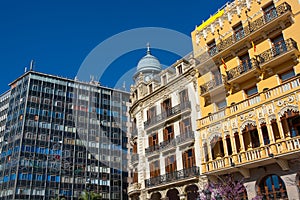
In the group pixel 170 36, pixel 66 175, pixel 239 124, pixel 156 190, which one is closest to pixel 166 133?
pixel 156 190

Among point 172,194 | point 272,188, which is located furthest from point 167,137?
point 272,188

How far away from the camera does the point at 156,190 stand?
3044cm

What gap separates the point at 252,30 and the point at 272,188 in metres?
12.2

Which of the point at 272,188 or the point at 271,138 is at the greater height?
the point at 271,138

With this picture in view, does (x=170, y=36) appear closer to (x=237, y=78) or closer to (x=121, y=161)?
(x=237, y=78)

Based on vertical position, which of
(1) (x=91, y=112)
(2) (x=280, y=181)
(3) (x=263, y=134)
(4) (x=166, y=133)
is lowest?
(2) (x=280, y=181)

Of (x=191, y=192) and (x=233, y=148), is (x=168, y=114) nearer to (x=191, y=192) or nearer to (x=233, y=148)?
(x=191, y=192)

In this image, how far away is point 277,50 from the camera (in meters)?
22.8

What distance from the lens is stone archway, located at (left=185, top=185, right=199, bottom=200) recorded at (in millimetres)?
27337

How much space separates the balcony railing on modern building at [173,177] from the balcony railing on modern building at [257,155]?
7.17ft

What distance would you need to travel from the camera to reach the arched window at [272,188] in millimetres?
20656

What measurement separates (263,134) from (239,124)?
1815 mm

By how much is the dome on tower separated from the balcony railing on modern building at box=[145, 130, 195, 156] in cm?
1264

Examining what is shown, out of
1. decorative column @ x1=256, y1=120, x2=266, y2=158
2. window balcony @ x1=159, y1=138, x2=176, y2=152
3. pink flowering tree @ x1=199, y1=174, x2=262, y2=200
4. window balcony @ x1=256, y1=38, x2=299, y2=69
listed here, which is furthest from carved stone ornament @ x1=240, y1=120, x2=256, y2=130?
window balcony @ x1=159, y1=138, x2=176, y2=152
